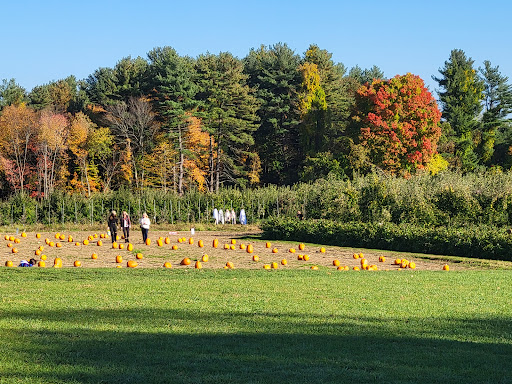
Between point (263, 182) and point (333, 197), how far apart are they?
3760 centimetres

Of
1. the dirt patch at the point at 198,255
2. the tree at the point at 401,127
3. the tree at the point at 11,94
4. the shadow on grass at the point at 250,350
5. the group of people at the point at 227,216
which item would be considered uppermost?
the tree at the point at 11,94

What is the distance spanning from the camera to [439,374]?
6.92 m

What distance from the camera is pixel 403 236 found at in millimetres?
28672

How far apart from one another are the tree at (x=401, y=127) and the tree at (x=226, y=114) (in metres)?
15.0

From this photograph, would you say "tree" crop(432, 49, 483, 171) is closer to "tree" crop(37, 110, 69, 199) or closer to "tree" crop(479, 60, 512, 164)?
"tree" crop(479, 60, 512, 164)

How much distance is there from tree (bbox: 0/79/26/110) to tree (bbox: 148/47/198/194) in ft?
60.2

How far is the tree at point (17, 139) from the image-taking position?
6700 centimetres

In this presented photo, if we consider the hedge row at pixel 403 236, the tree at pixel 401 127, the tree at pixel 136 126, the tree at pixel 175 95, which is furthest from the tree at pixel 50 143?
the hedge row at pixel 403 236

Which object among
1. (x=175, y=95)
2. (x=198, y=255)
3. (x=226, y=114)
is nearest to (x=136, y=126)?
(x=175, y=95)

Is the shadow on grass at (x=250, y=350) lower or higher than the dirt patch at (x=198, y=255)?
lower

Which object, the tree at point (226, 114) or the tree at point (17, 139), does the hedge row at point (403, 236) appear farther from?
the tree at point (17, 139)

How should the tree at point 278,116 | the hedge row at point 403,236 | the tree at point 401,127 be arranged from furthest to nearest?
the tree at point 278,116
the tree at point 401,127
the hedge row at point 403,236

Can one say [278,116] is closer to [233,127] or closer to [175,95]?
[233,127]

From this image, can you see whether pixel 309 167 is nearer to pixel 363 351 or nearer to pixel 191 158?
pixel 191 158
